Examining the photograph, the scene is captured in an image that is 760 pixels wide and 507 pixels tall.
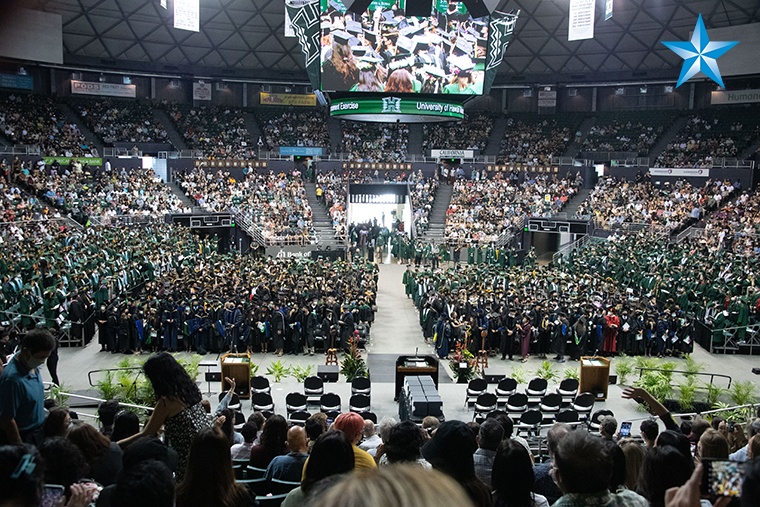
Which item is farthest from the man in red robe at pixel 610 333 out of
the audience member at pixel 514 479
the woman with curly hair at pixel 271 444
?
the audience member at pixel 514 479

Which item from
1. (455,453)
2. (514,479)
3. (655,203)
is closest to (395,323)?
(455,453)

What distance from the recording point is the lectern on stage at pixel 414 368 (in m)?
14.5

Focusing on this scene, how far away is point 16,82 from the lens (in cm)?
4316

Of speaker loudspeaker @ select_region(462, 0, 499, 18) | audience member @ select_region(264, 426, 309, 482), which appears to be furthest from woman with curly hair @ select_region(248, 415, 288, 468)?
speaker loudspeaker @ select_region(462, 0, 499, 18)

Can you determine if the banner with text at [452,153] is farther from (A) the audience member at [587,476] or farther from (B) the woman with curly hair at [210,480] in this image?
(A) the audience member at [587,476]

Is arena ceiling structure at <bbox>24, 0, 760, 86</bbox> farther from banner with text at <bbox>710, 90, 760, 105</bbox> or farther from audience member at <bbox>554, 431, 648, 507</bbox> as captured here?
audience member at <bbox>554, 431, 648, 507</bbox>

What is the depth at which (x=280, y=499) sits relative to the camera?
5.04 metres

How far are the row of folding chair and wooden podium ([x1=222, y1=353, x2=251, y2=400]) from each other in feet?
15.4

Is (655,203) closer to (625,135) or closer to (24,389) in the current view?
Result: (625,135)

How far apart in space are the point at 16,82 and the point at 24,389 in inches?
1758

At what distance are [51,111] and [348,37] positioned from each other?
24.0 m

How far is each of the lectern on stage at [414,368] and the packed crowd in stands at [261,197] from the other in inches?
910

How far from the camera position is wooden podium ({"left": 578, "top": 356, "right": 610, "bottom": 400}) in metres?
14.4

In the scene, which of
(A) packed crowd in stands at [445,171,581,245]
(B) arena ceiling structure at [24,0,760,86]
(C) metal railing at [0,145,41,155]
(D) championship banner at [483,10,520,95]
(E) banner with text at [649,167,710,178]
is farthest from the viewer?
(B) arena ceiling structure at [24,0,760,86]
